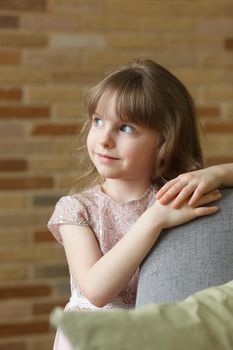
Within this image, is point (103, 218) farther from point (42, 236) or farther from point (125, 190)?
point (42, 236)

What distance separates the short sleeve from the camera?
5.12ft

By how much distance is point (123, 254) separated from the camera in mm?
1417

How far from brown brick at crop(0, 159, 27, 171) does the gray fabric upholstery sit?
1303mm

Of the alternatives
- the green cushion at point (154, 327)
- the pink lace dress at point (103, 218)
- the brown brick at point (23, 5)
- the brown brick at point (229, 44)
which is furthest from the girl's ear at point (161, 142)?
the brown brick at point (229, 44)

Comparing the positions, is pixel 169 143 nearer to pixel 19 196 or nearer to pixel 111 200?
pixel 111 200

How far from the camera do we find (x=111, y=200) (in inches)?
63.3

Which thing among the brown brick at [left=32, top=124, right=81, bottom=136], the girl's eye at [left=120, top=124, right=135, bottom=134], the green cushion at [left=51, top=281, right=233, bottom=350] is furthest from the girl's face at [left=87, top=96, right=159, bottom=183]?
the brown brick at [left=32, top=124, right=81, bottom=136]

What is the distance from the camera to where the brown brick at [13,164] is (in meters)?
2.61

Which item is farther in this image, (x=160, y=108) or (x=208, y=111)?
(x=208, y=111)

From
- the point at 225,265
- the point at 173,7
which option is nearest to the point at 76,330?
the point at 225,265

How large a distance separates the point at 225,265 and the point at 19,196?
56.1 inches

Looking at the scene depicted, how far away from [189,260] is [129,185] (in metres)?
0.32

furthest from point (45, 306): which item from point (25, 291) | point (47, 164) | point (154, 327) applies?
point (154, 327)

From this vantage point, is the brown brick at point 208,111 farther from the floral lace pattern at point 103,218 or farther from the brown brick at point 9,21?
the floral lace pattern at point 103,218
